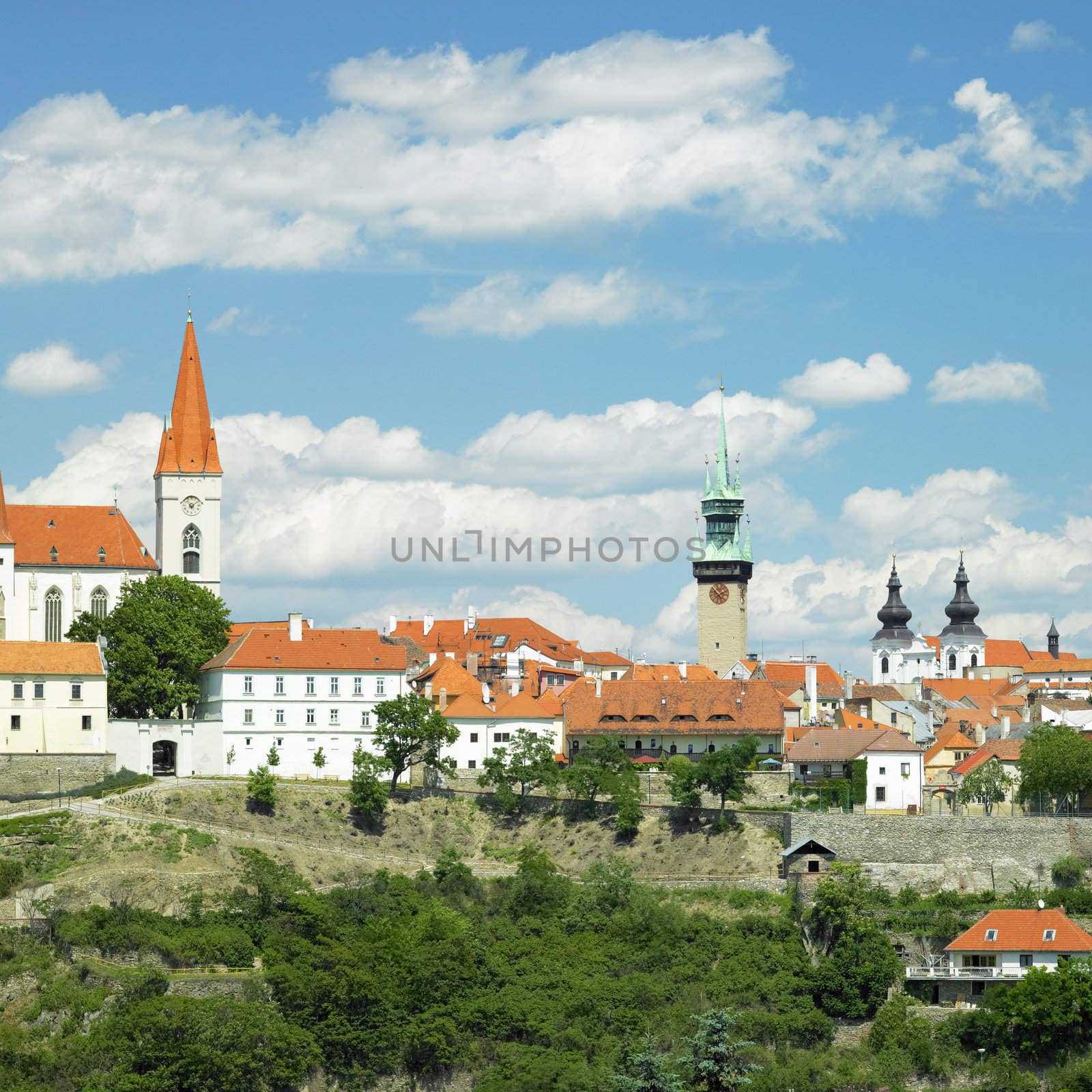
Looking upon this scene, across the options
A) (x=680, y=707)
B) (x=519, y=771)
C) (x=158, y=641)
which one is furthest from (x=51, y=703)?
(x=680, y=707)

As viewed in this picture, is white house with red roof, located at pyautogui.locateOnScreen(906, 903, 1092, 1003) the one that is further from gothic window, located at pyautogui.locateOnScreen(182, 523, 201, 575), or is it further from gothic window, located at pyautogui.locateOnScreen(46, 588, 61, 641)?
gothic window, located at pyautogui.locateOnScreen(182, 523, 201, 575)

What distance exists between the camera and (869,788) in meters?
82.6

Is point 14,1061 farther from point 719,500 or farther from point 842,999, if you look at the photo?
point 719,500

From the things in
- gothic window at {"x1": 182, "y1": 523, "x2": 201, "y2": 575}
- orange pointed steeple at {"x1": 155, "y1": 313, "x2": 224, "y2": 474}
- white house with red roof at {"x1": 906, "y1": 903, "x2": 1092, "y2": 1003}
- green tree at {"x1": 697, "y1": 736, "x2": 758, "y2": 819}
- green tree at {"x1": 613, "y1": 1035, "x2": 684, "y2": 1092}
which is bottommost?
green tree at {"x1": 613, "y1": 1035, "x2": 684, "y2": 1092}

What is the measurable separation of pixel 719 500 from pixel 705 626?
8.72 metres

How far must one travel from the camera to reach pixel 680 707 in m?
92.2

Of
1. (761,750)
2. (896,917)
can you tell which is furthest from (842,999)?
(761,750)

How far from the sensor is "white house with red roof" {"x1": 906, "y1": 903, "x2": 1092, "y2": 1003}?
221 ft

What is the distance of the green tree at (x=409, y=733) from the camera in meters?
83.1

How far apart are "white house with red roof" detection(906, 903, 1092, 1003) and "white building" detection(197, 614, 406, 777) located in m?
28.0

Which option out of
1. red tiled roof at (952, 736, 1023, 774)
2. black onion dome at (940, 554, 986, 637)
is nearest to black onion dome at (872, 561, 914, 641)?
black onion dome at (940, 554, 986, 637)

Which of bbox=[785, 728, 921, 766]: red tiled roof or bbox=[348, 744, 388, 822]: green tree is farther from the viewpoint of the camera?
bbox=[785, 728, 921, 766]: red tiled roof

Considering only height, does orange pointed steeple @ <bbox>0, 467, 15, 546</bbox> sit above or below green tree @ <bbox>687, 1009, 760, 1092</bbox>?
above

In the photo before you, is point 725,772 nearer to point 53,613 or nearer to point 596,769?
point 596,769
